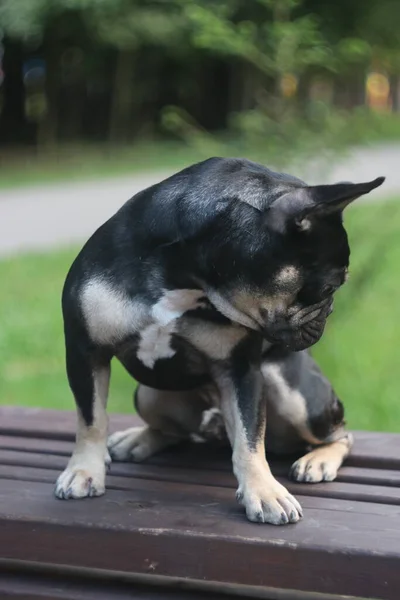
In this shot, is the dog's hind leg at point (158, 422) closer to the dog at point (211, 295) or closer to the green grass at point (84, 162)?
the dog at point (211, 295)

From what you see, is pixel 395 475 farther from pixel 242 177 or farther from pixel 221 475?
pixel 242 177

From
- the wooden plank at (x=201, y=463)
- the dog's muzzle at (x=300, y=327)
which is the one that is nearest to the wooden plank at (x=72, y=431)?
the wooden plank at (x=201, y=463)

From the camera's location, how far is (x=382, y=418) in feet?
13.9

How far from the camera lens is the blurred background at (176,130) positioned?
174 inches

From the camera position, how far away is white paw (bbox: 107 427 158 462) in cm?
287

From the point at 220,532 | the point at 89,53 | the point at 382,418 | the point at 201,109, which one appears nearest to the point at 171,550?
the point at 220,532

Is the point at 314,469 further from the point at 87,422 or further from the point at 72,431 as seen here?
the point at 72,431

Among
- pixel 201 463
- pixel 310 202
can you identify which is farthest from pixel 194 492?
pixel 310 202

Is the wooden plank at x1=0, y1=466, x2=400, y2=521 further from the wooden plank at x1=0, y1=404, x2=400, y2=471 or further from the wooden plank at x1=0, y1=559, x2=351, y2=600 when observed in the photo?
the wooden plank at x1=0, y1=404, x2=400, y2=471

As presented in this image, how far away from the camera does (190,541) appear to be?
2.23m

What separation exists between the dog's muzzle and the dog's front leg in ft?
0.74

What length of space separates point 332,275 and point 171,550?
0.84 metres

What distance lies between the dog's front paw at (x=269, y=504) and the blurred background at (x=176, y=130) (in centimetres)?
192

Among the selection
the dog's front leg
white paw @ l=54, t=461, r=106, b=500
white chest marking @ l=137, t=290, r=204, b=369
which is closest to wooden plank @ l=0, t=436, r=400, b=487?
white paw @ l=54, t=461, r=106, b=500
